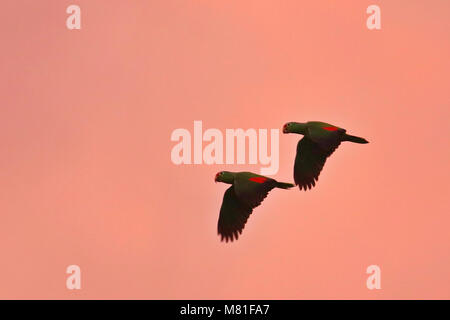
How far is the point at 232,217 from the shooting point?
104ft

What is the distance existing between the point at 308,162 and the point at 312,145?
0.46 meters

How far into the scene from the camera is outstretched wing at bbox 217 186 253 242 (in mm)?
31459

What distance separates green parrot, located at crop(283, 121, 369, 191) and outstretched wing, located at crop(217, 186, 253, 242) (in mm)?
1478

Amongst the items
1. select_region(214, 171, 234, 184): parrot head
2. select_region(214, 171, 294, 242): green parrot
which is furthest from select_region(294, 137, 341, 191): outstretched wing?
select_region(214, 171, 234, 184): parrot head

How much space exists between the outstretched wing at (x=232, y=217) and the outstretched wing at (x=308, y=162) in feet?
4.81

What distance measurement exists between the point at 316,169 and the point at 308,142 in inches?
28.3

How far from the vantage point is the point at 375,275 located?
138ft

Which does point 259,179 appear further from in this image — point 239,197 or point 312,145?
point 312,145

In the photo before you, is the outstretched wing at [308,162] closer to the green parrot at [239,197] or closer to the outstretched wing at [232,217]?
the green parrot at [239,197]

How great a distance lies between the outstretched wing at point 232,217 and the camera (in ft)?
103

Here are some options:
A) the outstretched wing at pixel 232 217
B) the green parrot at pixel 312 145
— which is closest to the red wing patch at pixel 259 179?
the outstretched wing at pixel 232 217

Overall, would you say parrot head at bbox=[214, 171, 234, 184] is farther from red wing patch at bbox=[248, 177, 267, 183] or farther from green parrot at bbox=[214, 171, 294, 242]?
red wing patch at bbox=[248, 177, 267, 183]

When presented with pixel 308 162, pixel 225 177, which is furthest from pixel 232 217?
pixel 308 162
